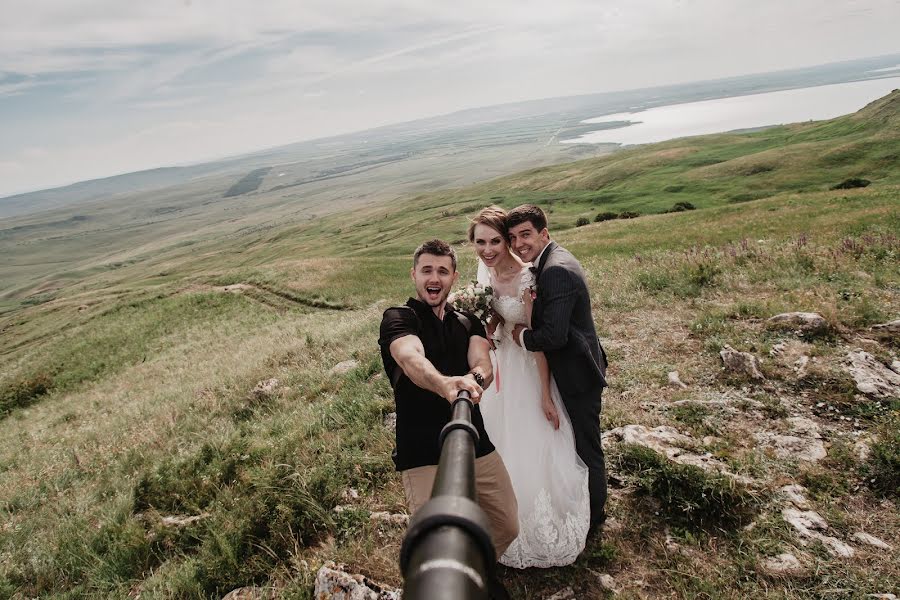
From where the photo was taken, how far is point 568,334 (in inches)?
177

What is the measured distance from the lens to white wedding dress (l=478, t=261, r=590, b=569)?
447 centimetres

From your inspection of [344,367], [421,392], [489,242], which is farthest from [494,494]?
[344,367]

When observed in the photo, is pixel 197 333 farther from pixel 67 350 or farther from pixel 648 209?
pixel 648 209

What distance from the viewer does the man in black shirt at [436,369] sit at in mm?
3742

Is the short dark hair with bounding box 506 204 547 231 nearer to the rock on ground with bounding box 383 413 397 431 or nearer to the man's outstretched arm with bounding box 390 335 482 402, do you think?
the man's outstretched arm with bounding box 390 335 482 402

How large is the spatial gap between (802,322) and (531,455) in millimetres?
6797

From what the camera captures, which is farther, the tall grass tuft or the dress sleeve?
the dress sleeve

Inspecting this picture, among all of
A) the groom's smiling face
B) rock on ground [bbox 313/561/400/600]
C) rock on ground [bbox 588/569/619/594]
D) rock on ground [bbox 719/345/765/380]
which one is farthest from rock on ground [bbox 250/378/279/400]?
rock on ground [bbox 719/345/765/380]

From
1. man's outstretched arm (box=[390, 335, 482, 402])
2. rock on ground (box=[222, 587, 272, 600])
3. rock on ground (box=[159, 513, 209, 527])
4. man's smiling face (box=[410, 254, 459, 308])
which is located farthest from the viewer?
rock on ground (box=[159, 513, 209, 527])

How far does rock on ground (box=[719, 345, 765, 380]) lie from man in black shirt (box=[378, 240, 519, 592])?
5209 millimetres

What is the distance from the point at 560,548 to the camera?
4430 millimetres

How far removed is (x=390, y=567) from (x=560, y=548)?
69.1 inches

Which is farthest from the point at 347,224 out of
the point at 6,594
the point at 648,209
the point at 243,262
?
the point at 6,594

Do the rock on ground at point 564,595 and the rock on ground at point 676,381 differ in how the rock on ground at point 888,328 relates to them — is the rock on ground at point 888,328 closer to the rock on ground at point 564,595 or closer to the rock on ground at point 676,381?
the rock on ground at point 676,381
